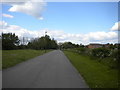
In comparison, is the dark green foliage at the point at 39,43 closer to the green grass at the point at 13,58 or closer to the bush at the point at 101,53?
the green grass at the point at 13,58

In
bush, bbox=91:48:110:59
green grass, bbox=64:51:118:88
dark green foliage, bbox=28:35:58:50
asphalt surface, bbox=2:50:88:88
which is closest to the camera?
asphalt surface, bbox=2:50:88:88

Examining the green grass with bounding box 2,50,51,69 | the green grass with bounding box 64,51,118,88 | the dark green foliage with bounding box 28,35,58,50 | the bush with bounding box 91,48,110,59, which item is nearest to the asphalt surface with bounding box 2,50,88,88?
the green grass with bounding box 64,51,118,88

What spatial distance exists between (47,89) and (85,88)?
1.62 metres

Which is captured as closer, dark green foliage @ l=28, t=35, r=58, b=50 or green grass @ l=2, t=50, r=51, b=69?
green grass @ l=2, t=50, r=51, b=69

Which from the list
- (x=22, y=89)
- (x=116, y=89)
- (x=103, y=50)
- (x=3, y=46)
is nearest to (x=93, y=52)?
(x=103, y=50)

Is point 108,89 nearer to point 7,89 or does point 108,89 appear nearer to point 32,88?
point 32,88

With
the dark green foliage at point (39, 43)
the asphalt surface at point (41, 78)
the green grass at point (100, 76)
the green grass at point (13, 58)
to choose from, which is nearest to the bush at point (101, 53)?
the green grass at point (100, 76)

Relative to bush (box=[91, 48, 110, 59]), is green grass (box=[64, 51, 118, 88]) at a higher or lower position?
lower

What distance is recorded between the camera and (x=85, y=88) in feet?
20.0

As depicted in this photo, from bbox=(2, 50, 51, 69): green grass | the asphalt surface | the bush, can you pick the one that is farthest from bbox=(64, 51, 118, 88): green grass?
bbox=(2, 50, 51, 69): green grass

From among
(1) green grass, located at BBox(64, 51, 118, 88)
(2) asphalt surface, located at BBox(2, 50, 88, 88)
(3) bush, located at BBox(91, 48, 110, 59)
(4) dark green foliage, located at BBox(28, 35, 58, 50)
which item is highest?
(4) dark green foliage, located at BBox(28, 35, 58, 50)

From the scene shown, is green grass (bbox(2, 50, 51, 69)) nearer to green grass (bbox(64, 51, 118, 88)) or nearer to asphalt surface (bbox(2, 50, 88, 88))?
asphalt surface (bbox(2, 50, 88, 88))

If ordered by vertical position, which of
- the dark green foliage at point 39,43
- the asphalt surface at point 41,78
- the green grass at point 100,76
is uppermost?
the dark green foliage at point 39,43

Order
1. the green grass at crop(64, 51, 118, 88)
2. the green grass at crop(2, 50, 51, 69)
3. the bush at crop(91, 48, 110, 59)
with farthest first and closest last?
the bush at crop(91, 48, 110, 59)
the green grass at crop(2, 50, 51, 69)
the green grass at crop(64, 51, 118, 88)
